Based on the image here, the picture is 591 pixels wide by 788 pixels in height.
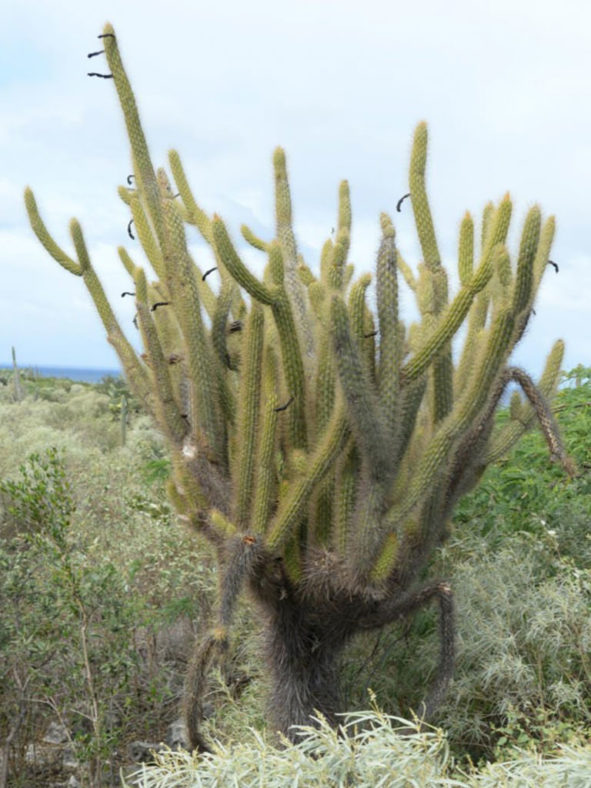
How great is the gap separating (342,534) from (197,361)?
3.40 ft

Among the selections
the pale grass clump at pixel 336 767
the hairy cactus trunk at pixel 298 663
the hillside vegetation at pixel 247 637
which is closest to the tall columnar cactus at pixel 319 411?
the hairy cactus trunk at pixel 298 663

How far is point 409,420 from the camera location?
399 centimetres

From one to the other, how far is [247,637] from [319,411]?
92.8 inches

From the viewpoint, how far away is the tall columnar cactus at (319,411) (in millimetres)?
3781

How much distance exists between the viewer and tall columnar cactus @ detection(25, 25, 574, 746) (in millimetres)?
3781

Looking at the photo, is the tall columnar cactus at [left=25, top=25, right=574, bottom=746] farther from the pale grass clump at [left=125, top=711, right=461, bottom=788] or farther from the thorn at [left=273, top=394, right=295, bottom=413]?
the pale grass clump at [left=125, top=711, right=461, bottom=788]

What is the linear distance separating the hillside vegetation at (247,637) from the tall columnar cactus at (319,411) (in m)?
0.55

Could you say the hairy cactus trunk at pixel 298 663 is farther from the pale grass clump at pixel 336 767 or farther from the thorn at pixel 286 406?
the pale grass clump at pixel 336 767

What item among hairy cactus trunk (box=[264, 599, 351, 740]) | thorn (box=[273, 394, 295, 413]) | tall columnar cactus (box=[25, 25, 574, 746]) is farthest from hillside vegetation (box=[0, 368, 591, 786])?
thorn (box=[273, 394, 295, 413])

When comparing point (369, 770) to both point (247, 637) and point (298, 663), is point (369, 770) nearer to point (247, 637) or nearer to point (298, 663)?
point (298, 663)

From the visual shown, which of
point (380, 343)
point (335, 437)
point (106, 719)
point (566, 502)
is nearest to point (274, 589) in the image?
point (335, 437)

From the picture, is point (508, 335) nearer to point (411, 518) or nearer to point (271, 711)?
point (411, 518)

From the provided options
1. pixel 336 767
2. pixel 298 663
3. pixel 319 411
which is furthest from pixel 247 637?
pixel 336 767

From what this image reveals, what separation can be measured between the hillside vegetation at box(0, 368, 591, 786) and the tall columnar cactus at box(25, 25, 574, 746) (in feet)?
1.81
